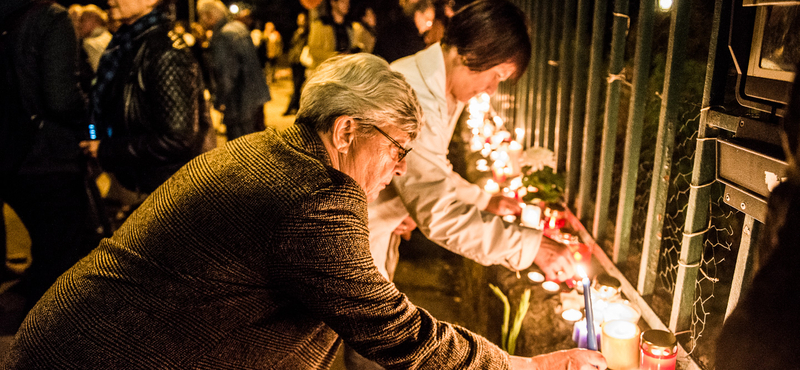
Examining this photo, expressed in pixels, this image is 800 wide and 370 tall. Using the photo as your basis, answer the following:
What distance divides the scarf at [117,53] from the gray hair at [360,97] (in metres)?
1.74

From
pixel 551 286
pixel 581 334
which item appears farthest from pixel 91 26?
pixel 581 334

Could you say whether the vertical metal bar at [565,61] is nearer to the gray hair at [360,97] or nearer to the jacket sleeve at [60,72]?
the gray hair at [360,97]

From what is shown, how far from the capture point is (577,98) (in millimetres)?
3547

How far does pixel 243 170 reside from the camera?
1330 millimetres

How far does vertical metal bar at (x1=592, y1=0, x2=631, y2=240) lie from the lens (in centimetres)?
263

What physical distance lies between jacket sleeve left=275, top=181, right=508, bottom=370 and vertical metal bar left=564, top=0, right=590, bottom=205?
2572 mm

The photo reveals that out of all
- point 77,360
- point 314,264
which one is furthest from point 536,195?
point 77,360

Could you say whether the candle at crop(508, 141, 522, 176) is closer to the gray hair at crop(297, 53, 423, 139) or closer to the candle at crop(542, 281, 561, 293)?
the candle at crop(542, 281, 561, 293)

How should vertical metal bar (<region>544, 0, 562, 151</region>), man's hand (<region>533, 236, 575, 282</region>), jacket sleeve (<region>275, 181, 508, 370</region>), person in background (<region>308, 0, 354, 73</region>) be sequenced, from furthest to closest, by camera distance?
person in background (<region>308, 0, 354, 73</region>) → vertical metal bar (<region>544, 0, 562, 151</region>) → man's hand (<region>533, 236, 575, 282</region>) → jacket sleeve (<region>275, 181, 508, 370</region>)

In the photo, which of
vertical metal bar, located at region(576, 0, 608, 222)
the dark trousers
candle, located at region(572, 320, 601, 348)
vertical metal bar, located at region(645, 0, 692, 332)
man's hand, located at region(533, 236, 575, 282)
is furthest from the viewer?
the dark trousers

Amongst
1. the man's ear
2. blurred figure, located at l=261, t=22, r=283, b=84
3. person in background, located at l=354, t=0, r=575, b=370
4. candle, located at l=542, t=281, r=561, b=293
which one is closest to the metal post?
person in background, located at l=354, t=0, r=575, b=370

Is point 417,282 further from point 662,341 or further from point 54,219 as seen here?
point 662,341

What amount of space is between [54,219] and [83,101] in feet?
2.37

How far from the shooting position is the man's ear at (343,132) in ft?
4.60
